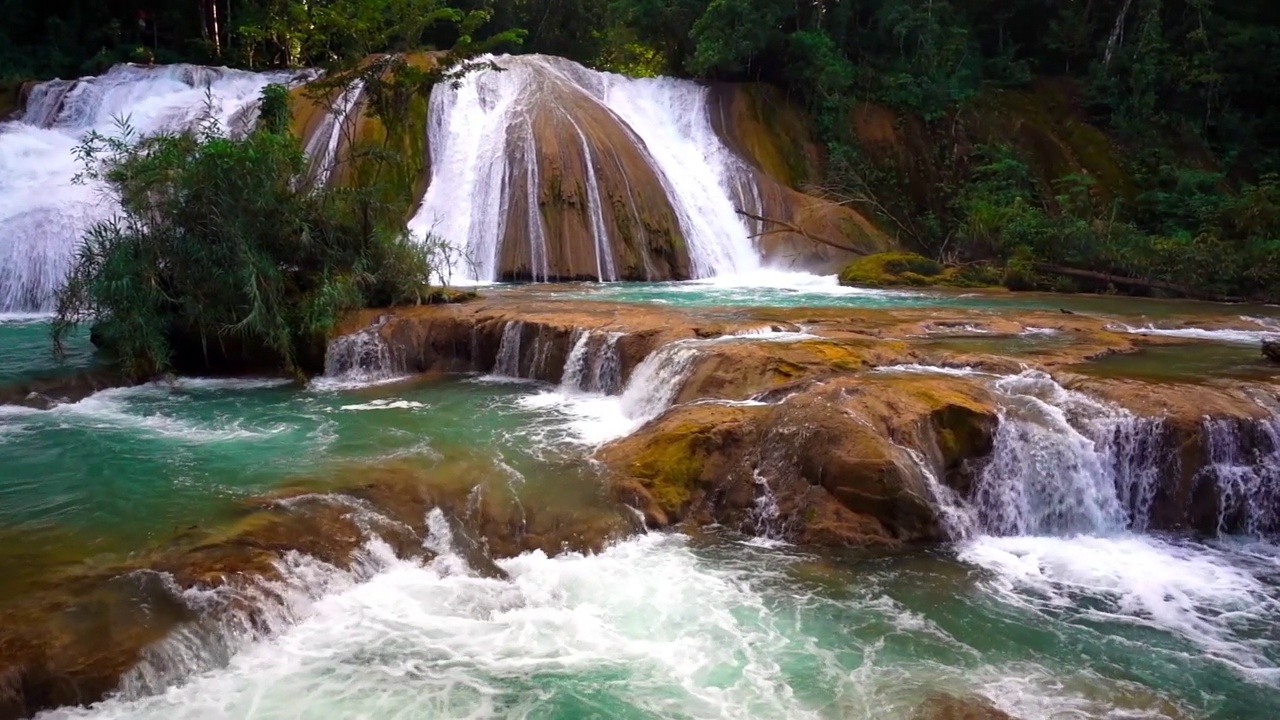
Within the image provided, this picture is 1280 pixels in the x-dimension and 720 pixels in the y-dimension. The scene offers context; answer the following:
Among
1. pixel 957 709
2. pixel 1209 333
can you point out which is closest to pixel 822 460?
pixel 957 709

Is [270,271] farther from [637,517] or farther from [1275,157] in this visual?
[1275,157]

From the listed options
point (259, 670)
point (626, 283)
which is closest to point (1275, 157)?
point (626, 283)

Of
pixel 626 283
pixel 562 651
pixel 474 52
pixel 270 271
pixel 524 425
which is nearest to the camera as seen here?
pixel 562 651

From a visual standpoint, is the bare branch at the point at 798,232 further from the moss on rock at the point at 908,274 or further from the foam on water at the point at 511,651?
the foam on water at the point at 511,651

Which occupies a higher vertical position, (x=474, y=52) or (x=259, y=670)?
(x=474, y=52)

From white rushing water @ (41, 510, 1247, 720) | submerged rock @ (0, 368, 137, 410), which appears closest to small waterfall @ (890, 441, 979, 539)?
white rushing water @ (41, 510, 1247, 720)

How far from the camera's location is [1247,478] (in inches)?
281

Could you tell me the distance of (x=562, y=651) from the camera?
5332mm

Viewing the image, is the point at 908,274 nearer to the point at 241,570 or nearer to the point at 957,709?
the point at 957,709

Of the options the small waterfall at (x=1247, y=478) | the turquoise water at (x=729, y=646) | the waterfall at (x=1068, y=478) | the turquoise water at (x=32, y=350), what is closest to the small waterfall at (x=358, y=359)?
the turquoise water at (x=32, y=350)

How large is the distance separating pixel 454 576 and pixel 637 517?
154 centimetres

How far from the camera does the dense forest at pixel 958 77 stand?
23375 millimetres

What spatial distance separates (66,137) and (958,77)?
23093 mm

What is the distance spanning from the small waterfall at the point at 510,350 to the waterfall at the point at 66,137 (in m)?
5.29
